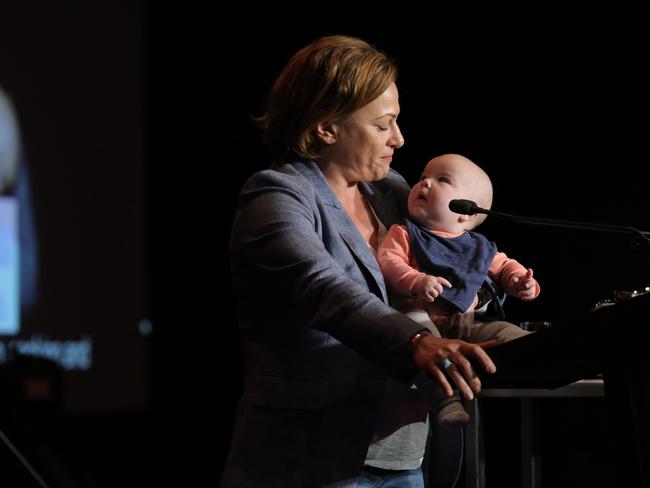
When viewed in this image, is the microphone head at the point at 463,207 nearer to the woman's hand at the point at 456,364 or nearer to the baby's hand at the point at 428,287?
the baby's hand at the point at 428,287

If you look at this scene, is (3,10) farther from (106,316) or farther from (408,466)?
(408,466)

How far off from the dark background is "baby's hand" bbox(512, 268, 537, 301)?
91.8 inches

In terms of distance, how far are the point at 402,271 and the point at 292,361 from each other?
24 cm

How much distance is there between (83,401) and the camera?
5750 millimetres

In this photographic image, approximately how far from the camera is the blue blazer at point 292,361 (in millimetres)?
1538

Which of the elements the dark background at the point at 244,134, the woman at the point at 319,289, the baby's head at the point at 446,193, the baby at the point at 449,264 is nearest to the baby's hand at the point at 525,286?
the baby at the point at 449,264

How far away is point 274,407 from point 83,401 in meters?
4.41

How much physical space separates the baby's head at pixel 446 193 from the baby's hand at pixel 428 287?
204 millimetres

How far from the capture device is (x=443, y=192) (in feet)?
5.84

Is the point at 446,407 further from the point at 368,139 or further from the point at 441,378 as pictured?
the point at 368,139

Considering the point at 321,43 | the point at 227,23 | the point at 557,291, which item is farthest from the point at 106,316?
the point at 321,43

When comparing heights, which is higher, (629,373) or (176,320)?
(629,373)

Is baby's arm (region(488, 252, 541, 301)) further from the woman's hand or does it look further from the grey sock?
the woman's hand

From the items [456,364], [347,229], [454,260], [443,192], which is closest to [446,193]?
[443,192]
